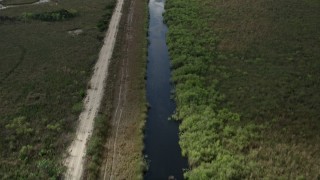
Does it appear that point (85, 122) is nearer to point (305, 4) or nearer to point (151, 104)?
point (151, 104)

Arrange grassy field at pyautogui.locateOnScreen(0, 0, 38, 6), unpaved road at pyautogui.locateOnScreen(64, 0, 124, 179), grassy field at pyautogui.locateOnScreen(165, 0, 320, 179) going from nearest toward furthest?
1. unpaved road at pyautogui.locateOnScreen(64, 0, 124, 179)
2. grassy field at pyautogui.locateOnScreen(165, 0, 320, 179)
3. grassy field at pyautogui.locateOnScreen(0, 0, 38, 6)

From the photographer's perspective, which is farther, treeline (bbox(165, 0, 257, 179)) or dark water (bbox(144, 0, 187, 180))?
dark water (bbox(144, 0, 187, 180))

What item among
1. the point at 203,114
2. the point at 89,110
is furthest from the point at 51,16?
the point at 203,114

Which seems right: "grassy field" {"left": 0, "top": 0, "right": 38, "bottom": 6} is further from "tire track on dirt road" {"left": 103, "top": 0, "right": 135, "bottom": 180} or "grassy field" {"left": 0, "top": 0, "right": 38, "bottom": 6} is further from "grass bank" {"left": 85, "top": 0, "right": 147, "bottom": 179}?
"tire track on dirt road" {"left": 103, "top": 0, "right": 135, "bottom": 180}

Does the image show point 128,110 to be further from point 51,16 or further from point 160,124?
point 51,16

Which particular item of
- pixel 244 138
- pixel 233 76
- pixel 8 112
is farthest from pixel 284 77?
pixel 8 112

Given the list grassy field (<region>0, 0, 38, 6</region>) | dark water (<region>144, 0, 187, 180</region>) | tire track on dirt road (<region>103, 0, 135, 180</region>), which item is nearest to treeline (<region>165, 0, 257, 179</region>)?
dark water (<region>144, 0, 187, 180</region>)
